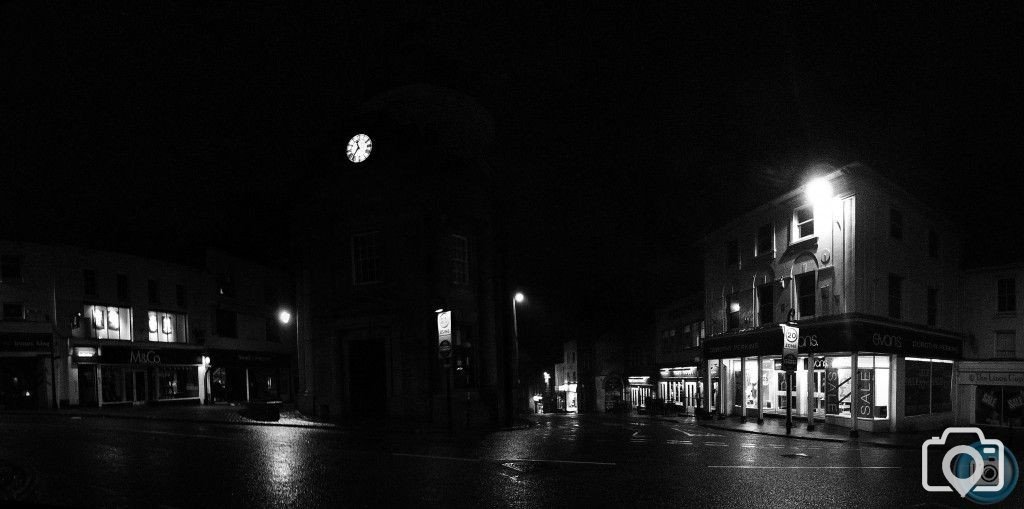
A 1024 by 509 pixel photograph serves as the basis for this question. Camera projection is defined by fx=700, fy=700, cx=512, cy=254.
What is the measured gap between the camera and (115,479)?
11703mm

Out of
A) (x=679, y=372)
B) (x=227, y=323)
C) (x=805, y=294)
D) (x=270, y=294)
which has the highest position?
(x=270, y=294)

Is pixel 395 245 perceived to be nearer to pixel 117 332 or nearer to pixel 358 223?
pixel 358 223

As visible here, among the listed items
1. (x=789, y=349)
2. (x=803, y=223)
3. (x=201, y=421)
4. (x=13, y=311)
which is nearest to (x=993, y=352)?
(x=803, y=223)

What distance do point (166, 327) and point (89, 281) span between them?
19.7 ft

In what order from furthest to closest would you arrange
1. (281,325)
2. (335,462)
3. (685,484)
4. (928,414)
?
1. (281,325)
2. (928,414)
3. (335,462)
4. (685,484)

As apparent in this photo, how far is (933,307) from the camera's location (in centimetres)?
2980

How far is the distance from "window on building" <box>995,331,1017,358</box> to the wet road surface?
48.9 ft

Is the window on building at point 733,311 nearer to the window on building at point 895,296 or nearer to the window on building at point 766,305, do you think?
the window on building at point 766,305

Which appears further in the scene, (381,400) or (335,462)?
(381,400)

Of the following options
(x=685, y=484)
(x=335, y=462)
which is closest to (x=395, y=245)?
(x=335, y=462)

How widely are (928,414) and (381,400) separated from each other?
22176 millimetres

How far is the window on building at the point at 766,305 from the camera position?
30.8m

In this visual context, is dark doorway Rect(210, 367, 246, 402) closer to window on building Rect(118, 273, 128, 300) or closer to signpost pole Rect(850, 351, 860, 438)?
window on building Rect(118, 273, 128, 300)

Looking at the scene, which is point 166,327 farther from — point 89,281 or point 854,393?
point 854,393
